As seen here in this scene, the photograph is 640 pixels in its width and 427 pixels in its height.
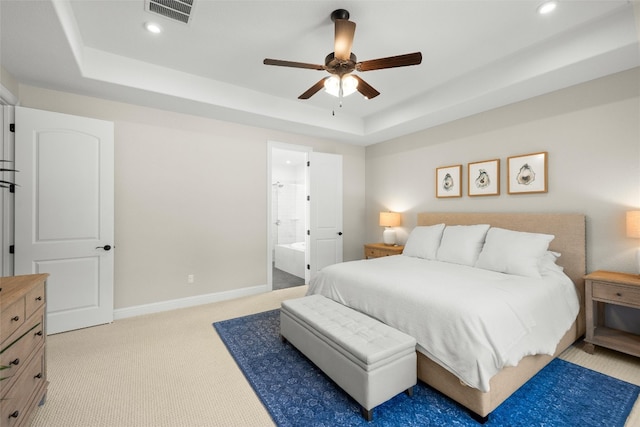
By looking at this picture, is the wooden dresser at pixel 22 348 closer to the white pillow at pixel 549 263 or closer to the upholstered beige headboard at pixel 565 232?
the white pillow at pixel 549 263

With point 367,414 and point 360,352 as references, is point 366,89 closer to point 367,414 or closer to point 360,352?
point 360,352

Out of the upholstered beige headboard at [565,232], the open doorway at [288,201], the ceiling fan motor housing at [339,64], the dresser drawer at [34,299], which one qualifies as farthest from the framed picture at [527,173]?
the dresser drawer at [34,299]

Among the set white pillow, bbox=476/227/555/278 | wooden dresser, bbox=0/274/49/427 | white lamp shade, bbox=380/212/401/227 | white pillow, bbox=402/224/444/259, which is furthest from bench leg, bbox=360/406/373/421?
white lamp shade, bbox=380/212/401/227

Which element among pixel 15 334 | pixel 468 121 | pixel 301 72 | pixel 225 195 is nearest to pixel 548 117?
pixel 468 121

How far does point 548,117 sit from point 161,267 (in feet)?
15.9

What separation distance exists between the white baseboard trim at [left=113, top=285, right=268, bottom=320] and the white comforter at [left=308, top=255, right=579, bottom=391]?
1.77m

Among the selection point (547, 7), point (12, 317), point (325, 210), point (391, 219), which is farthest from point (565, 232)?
point (12, 317)

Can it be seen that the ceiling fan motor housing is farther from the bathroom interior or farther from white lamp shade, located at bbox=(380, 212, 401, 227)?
the bathroom interior

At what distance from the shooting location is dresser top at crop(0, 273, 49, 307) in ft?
4.48

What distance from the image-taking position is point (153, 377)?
2188mm

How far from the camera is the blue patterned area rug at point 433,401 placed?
174 cm

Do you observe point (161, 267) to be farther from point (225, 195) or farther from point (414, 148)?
point (414, 148)

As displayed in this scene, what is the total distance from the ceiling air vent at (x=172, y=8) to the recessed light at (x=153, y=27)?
0.20m

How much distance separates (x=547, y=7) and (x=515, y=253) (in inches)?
80.6
